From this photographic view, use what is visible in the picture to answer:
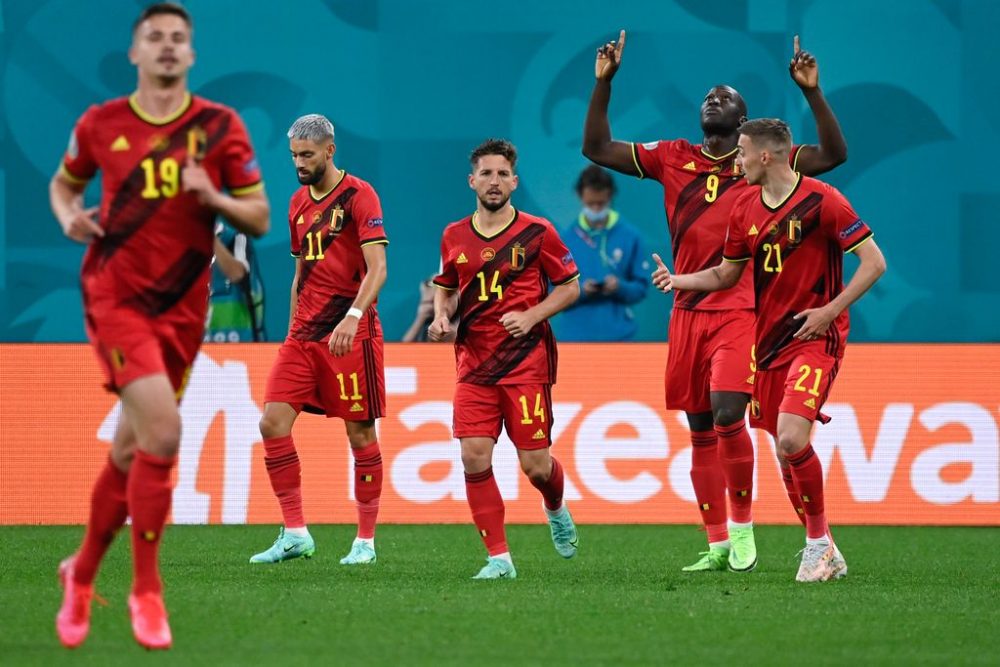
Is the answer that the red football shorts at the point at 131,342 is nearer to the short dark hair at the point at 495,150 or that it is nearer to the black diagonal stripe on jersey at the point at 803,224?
the short dark hair at the point at 495,150

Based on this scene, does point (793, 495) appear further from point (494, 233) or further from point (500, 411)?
point (494, 233)

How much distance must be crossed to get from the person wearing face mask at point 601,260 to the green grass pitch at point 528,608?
3073 millimetres

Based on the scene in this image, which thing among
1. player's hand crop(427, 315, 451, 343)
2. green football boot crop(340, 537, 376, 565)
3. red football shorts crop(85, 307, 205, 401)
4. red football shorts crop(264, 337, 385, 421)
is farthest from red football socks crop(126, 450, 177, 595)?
red football shorts crop(264, 337, 385, 421)

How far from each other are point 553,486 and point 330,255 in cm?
185

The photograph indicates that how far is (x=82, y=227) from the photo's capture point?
19.5 feet

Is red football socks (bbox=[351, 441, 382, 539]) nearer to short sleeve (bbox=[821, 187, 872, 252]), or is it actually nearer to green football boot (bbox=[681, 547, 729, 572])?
green football boot (bbox=[681, 547, 729, 572])

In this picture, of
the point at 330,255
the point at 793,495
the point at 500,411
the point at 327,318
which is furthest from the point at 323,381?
the point at 793,495

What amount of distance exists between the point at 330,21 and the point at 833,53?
460cm

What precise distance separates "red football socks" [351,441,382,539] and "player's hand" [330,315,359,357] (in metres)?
1.13

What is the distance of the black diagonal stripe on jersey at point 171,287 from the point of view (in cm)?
608

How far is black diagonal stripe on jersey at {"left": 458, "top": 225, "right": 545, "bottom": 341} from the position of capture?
8781 millimetres

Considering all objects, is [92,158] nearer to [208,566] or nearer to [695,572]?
[208,566]

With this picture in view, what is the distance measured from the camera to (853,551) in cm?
1020

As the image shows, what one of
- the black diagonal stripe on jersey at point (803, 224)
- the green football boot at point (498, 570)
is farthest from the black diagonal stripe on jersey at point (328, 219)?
the black diagonal stripe on jersey at point (803, 224)
